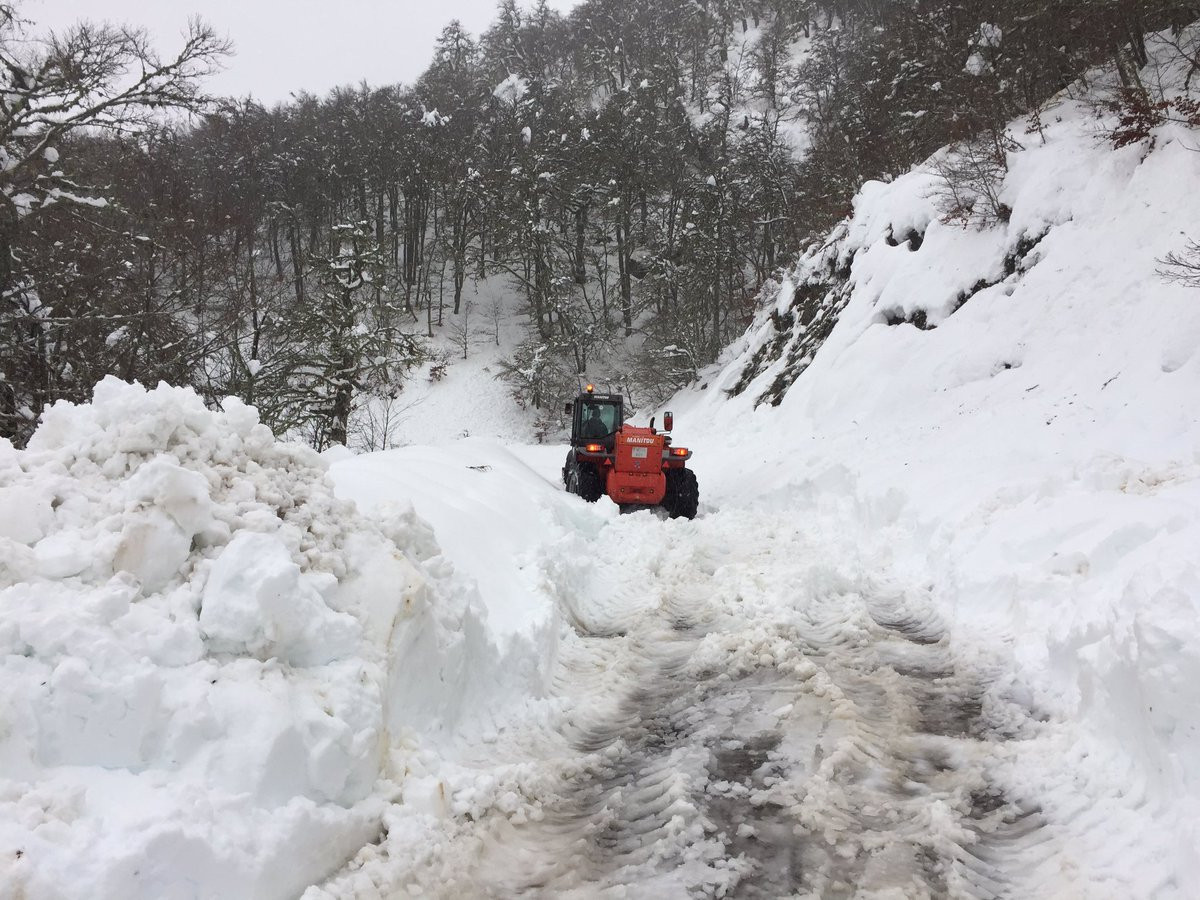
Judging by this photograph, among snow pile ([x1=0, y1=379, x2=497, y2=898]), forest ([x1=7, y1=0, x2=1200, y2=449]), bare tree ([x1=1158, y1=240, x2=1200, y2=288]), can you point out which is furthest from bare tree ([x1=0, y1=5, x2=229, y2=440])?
bare tree ([x1=1158, y1=240, x2=1200, y2=288])

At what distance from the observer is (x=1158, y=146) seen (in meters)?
10.3

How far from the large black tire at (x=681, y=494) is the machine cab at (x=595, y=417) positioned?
1.63 metres

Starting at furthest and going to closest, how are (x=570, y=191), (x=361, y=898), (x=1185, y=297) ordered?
(x=570, y=191) < (x=1185, y=297) < (x=361, y=898)

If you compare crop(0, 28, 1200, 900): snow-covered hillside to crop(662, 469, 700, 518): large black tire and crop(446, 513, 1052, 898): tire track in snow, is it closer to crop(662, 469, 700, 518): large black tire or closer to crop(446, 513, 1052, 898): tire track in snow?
crop(446, 513, 1052, 898): tire track in snow

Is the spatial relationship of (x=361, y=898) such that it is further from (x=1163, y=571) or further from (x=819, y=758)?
(x=1163, y=571)

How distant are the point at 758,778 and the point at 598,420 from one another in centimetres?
935

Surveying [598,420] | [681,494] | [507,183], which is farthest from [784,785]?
[507,183]

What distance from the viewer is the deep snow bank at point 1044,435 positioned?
11.1ft

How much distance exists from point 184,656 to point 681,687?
10.0ft

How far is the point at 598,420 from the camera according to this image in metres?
12.7

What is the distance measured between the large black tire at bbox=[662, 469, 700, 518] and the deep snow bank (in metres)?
1.30

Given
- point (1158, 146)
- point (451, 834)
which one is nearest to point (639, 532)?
point (451, 834)

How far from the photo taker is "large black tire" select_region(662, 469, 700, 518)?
1098 cm

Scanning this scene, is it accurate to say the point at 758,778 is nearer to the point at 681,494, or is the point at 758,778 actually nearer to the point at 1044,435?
the point at 1044,435
